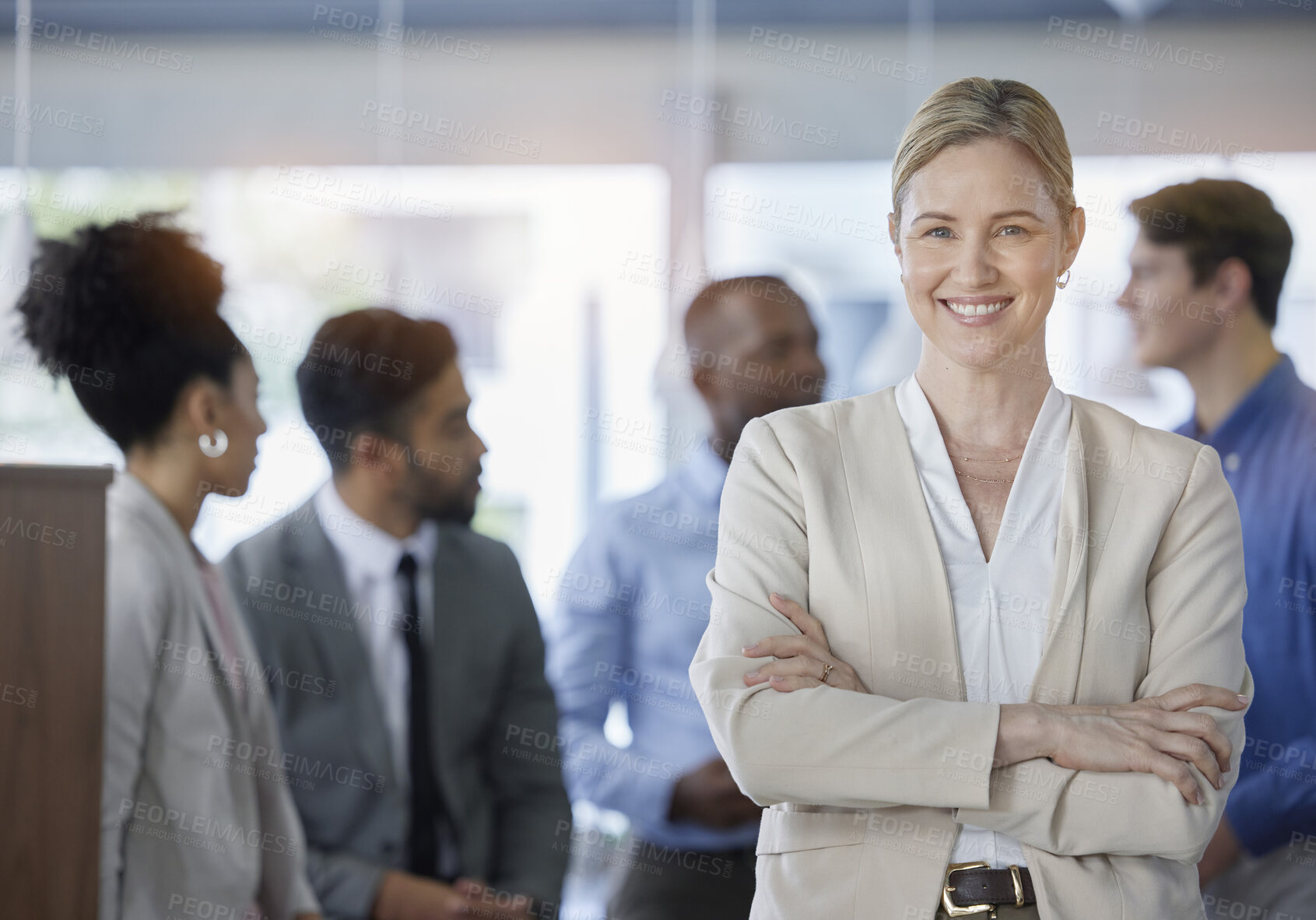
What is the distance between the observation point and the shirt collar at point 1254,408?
298 centimetres

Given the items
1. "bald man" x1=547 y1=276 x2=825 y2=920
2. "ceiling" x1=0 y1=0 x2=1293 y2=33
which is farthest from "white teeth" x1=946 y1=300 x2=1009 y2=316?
"ceiling" x1=0 y1=0 x2=1293 y2=33

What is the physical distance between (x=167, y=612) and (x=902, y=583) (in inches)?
75.7

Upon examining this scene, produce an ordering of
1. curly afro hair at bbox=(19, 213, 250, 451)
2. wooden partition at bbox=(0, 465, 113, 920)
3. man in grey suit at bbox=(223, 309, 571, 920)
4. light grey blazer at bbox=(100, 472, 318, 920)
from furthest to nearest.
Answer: man in grey suit at bbox=(223, 309, 571, 920) → curly afro hair at bbox=(19, 213, 250, 451) → light grey blazer at bbox=(100, 472, 318, 920) → wooden partition at bbox=(0, 465, 113, 920)

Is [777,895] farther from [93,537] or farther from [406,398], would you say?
[406,398]

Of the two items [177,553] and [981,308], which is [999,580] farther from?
[177,553]

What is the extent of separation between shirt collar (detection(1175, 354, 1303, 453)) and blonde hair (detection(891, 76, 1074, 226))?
1.72 meters

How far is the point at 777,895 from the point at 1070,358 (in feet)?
8.78

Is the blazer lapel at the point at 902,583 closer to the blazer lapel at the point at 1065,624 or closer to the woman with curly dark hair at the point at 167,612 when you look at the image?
the blazer lapel at the point at 1065,624

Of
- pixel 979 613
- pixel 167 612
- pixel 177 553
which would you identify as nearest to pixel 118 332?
pixel 177 553

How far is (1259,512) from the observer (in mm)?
2893

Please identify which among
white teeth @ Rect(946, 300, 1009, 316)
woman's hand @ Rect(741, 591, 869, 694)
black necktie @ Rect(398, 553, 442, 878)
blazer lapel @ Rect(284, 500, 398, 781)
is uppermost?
white teeth @ Rect(946, 300, 1009, 316)

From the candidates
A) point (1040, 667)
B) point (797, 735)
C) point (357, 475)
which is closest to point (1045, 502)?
point (1040, 667)

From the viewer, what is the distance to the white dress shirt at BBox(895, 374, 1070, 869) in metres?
1.42

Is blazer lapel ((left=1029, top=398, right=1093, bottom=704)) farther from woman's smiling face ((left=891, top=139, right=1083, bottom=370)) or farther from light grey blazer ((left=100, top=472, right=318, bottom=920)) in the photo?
light grey blazer ((left=100, top=472, right=318, bottom=920))
